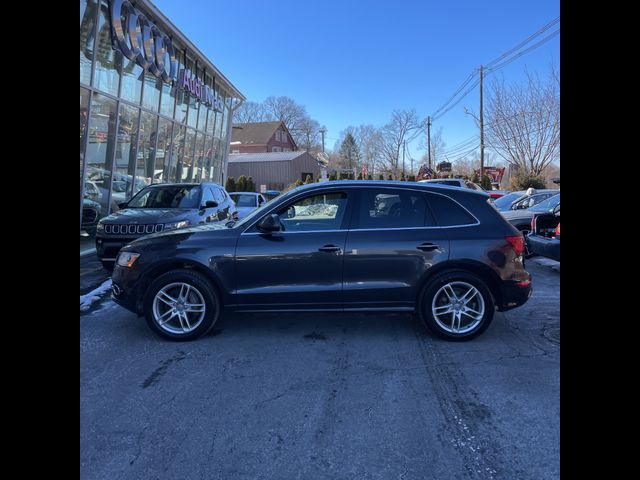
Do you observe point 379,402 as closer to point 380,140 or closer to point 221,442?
point 221,442

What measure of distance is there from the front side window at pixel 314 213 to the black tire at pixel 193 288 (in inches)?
40.8

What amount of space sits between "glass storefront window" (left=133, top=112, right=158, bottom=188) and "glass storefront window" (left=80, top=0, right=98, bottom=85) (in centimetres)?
334

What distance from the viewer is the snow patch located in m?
5.71

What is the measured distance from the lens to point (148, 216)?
7.48m

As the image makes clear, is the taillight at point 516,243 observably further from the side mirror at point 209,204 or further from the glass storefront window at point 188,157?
the glass storefront window at point 188,157

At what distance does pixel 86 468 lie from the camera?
237 cm

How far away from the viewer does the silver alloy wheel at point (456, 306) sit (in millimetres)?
4297

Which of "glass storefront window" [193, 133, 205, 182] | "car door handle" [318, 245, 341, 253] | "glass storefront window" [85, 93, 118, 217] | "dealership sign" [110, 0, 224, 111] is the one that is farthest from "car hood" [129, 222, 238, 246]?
"glass storefront window" [193, 133, 205, 182]

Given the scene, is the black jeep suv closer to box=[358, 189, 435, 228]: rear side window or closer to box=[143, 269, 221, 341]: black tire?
box=[143, 269, 221, 341]: black tire

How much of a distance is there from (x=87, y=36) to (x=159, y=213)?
254 inches

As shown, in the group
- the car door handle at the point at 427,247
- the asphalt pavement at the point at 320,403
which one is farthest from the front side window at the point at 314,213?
the asphalt pavement at the point at 320,403
